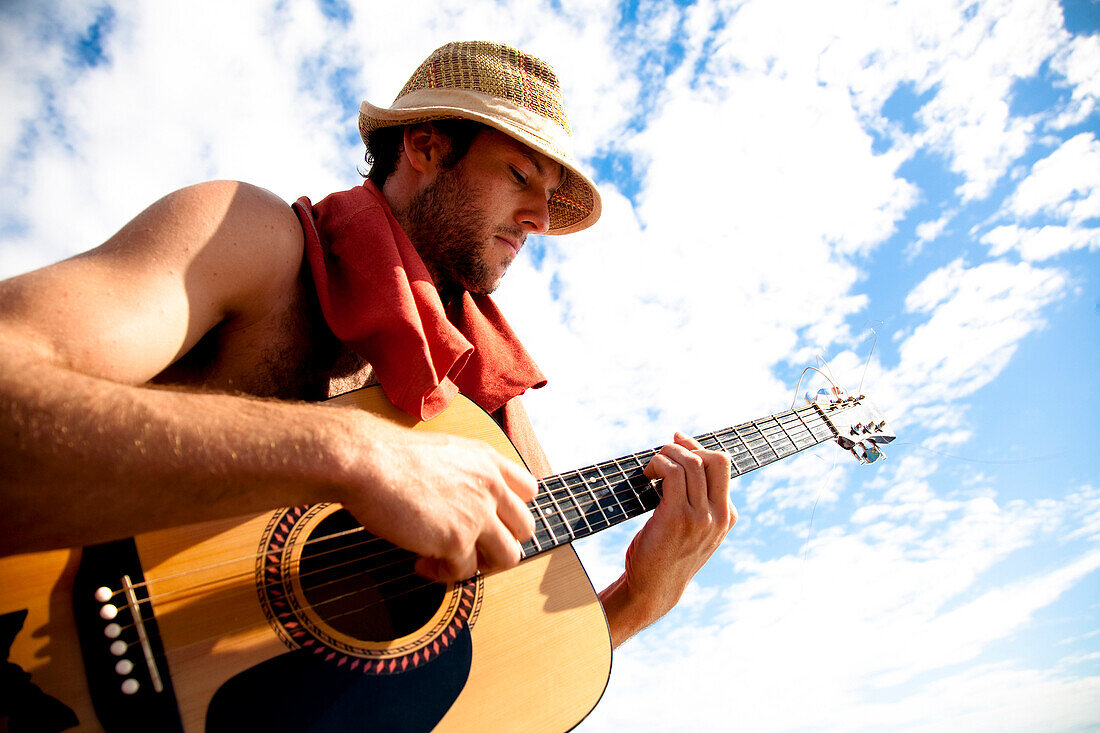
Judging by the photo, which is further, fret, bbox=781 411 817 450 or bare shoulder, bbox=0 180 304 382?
fret, bbox=781 411 817 450

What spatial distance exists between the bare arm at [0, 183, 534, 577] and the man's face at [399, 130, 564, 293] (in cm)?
113

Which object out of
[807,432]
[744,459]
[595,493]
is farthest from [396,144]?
[807,432]

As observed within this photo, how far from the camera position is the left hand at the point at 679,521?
2275 mm

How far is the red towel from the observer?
6.14 ft

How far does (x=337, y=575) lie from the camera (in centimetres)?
153

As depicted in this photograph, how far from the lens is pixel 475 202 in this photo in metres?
2.72

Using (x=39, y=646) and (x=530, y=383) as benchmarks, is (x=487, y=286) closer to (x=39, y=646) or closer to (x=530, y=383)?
(x=530, y=383)

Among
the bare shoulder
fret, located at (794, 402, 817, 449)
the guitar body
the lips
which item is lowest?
the guitar body

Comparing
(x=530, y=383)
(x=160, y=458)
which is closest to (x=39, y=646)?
(x=160, y=458)

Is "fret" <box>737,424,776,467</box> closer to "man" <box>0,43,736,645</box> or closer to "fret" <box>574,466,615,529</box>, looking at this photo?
"man" <box>0,43,736,645</box>

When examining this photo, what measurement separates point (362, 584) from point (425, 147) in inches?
82.6

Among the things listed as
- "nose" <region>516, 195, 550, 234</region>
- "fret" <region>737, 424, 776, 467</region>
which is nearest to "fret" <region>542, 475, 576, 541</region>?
"fret" <region>737, 424, 776, 467</region>

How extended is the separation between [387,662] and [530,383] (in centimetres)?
157

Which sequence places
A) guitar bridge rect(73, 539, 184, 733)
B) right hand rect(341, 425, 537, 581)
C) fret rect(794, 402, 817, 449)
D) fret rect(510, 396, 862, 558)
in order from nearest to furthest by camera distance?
guitar bridge rect(73, 539, 184, 733) < right hand rect(341, 425, 537, 581) < fret rect(510, 396, 862, 558) < fret rect(794, 402, 817, 449)
